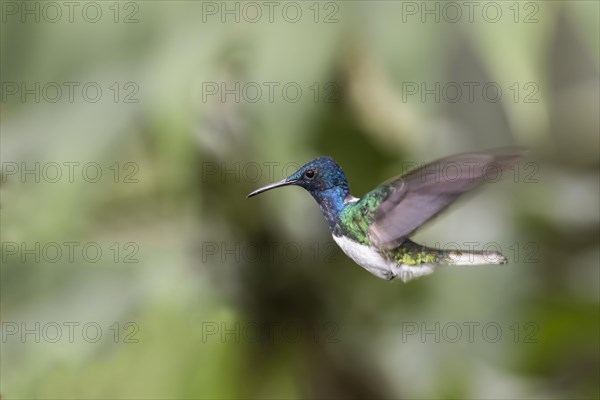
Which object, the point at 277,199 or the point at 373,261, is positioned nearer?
the point at 373,261

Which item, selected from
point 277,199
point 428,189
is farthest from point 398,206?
point 277,199

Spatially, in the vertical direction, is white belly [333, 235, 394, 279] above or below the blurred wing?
below

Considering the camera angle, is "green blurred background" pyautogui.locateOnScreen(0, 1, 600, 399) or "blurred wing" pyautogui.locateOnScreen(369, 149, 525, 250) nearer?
"blurred wing" pyautogui.locateOnScreen(369, 149, 525, 250)

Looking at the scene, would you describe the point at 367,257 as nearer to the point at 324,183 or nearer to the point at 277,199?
the point at 324,183

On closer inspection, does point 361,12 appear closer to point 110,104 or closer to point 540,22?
point 540,22

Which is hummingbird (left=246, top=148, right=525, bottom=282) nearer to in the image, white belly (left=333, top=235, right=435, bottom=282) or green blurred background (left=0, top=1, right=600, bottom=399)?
white belly (left=333, top=235, right=435, bottom=282)

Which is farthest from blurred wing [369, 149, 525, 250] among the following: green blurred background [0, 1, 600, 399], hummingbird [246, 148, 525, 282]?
green blurred background [0, 1, 600, 399]
